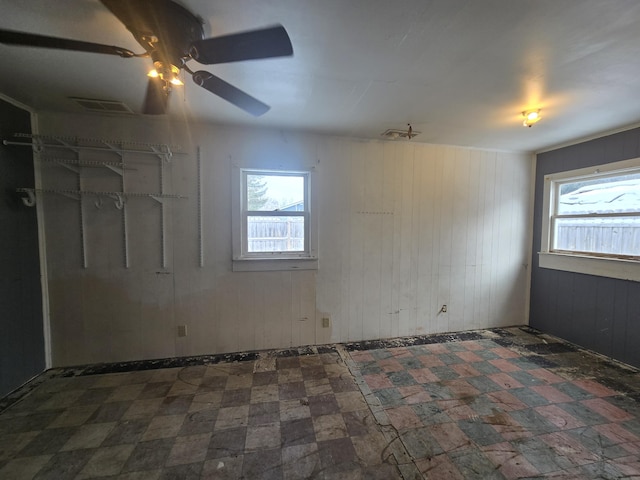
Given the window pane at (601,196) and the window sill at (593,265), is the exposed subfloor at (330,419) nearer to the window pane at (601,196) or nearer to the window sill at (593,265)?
the window sill at (593,265)

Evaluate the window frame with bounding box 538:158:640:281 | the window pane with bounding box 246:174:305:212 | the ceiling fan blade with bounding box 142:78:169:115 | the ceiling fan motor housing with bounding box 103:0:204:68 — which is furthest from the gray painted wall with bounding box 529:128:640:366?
the ceiling fan blade with bounding box 142:78:169:115

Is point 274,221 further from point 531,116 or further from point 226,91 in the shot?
point 531,116

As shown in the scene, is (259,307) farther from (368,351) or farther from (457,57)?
(457,57)

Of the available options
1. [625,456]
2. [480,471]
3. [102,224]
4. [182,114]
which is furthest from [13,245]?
[625,456]

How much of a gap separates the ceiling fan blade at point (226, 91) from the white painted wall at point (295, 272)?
113 centimetres

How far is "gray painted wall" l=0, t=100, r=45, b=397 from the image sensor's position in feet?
6.84

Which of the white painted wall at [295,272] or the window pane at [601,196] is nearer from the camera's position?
the white painted wall at [295,272]

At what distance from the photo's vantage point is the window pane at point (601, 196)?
2674 mm

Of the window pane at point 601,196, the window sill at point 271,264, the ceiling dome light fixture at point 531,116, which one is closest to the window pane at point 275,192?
the window sill at point 271,264

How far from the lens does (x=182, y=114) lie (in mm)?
2475

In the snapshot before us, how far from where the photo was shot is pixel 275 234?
2.97 metres

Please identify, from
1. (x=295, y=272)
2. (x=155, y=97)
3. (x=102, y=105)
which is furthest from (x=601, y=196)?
(x=102, y=105)

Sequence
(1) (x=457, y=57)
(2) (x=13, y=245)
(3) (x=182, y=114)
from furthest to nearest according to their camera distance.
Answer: (3) (x=182, y=114) → (2) (x=13, y=245) → (1) (x=457, y=57)

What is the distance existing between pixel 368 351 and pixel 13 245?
134 inches
